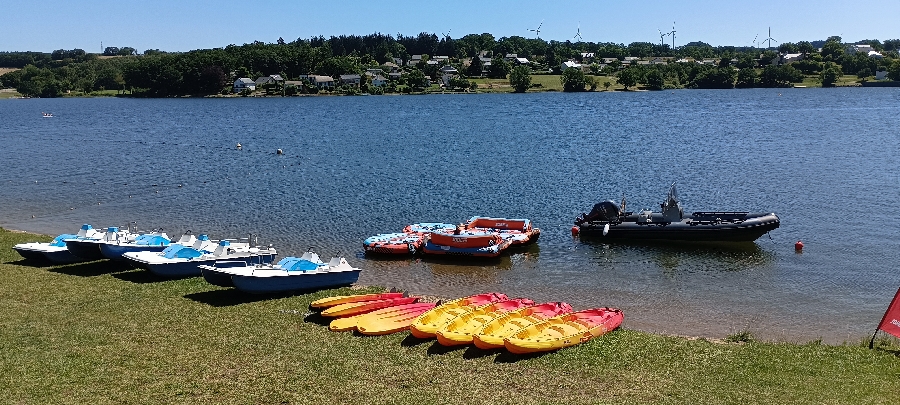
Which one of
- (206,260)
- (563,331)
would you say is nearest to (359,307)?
(563,331)

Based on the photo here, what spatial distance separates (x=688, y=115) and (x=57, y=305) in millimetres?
138011

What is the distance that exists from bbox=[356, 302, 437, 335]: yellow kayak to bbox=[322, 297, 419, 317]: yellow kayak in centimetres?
44

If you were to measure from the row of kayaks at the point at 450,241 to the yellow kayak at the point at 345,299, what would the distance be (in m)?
11.4

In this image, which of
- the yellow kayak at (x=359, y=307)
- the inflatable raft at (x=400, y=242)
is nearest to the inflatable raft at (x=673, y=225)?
the inflatable raft at (x=400, y=242)

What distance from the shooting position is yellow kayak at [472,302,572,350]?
22.6 m

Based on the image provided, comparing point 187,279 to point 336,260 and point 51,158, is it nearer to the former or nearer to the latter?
point 336,260

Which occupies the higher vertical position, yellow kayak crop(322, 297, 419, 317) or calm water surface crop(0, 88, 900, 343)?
yellow kayak crop(322, 297, 419, 317)

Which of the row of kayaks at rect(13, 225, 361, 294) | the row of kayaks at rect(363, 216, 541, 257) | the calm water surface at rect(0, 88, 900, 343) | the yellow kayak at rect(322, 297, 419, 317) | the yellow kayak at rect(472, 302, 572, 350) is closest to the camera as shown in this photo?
the yellow kayak at rect(472, 302, 572, 350)

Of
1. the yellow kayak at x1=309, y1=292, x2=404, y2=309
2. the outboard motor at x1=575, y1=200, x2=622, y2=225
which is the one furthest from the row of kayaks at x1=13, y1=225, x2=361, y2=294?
the outboard motor at x1=575, y1=200, x2=622, y2=225

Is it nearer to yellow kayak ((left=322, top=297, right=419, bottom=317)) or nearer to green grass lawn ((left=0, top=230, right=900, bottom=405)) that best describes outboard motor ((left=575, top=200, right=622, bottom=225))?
green grass lawn ((left=0, top=230, right=900, bottom=405))

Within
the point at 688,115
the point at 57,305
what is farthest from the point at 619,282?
the point at 688,115

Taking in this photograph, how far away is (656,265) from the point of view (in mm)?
39344

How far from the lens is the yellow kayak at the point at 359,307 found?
85.5ft

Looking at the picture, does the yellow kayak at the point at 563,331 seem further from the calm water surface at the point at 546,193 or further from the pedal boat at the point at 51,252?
the pedal boat at the point at 51,252
